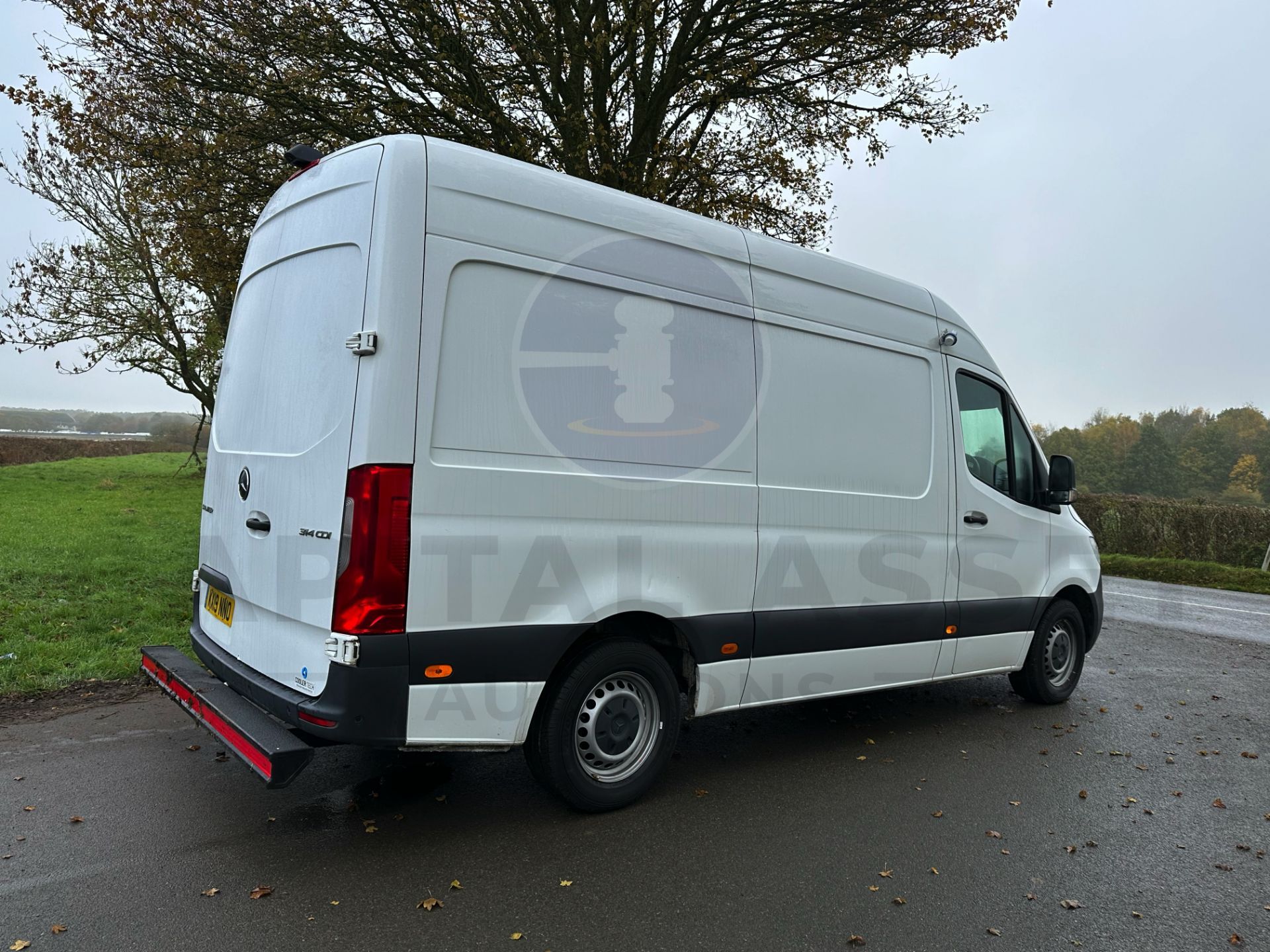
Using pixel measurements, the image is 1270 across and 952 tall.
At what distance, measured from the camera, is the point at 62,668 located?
618 cm

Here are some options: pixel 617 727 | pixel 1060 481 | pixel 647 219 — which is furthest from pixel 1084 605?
pixel 647 219

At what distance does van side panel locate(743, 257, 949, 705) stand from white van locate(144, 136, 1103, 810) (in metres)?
0.02

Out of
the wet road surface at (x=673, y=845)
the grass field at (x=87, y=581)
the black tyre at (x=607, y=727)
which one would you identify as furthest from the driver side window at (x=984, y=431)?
the grass field at (x=87, y=581)

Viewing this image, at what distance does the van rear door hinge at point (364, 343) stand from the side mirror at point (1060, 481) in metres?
4.66

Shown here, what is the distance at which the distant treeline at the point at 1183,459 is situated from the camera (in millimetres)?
32469

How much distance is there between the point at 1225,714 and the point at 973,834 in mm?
3709

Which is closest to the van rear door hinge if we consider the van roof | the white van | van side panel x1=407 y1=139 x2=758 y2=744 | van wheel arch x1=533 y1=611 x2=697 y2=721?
the white van

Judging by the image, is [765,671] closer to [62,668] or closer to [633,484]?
[633,484]

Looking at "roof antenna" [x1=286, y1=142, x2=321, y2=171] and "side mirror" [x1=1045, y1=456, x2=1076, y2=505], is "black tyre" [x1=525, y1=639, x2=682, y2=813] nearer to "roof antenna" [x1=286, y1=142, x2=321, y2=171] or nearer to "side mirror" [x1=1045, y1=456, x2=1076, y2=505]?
"roof antenna" [x1=286, y1=142, x2=321, y2=171]

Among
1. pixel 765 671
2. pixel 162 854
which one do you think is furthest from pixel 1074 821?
pixel 162 854

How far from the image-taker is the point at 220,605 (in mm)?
4371

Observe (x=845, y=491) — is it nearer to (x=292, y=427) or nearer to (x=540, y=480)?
(x=540, y=480)

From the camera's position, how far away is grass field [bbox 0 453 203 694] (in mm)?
6434

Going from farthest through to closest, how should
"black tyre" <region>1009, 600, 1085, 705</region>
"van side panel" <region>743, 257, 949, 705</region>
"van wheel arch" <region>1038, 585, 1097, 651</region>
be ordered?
1. "van wheel arch" <region>1038, 585, 1097, 651</region>
2. "black tyre" <region>1009, 600, 1085, 705</region>
3. "van side panel" <region>743, 257, 949, 705</region>
